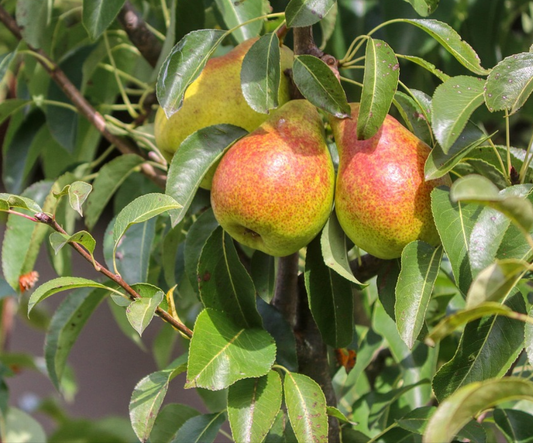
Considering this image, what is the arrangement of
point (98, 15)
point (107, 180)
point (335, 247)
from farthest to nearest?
point (107, 180) < point (98, 15) < point (335, 247)

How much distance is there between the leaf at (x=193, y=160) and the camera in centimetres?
80

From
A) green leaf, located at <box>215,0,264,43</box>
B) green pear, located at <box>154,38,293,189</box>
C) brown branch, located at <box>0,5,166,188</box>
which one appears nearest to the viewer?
green pear, located at <box>154,38,293,189</box>

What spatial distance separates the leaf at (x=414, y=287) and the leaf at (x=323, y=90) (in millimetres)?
169

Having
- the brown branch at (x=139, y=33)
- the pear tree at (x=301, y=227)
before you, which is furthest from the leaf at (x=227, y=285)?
the brown branch at (x=139, y=33)

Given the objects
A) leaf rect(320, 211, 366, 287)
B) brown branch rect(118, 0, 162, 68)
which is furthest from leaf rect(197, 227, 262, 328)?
brown branch rect(118, 0, 162, 68)

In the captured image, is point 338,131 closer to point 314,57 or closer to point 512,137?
point 314,57

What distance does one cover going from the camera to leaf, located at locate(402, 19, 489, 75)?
79 cm

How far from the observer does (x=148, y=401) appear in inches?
30.2

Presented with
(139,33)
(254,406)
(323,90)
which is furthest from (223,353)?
(139,33)

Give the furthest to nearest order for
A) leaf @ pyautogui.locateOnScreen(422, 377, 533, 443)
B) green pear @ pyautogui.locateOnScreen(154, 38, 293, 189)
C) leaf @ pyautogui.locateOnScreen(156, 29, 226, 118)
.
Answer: green pear @ pyautogui.locateOnScreen(154, 38, 293, 189), leaf @ pyautogui.locateOnScreen(156, 29, 226, 118), leaf @ pyautogui.locateOnScreen(422, 377, 533, 443)

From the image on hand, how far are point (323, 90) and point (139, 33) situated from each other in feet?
1.72

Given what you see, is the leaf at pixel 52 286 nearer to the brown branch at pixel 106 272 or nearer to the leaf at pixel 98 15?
the brown branch at pixel 106 272

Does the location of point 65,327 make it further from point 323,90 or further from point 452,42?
point 452,42

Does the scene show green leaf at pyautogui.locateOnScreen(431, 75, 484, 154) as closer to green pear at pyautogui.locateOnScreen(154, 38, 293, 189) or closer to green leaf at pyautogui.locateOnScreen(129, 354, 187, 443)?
green pear at pyautogui.locateOnScreen(154, 38, 293, 189)
